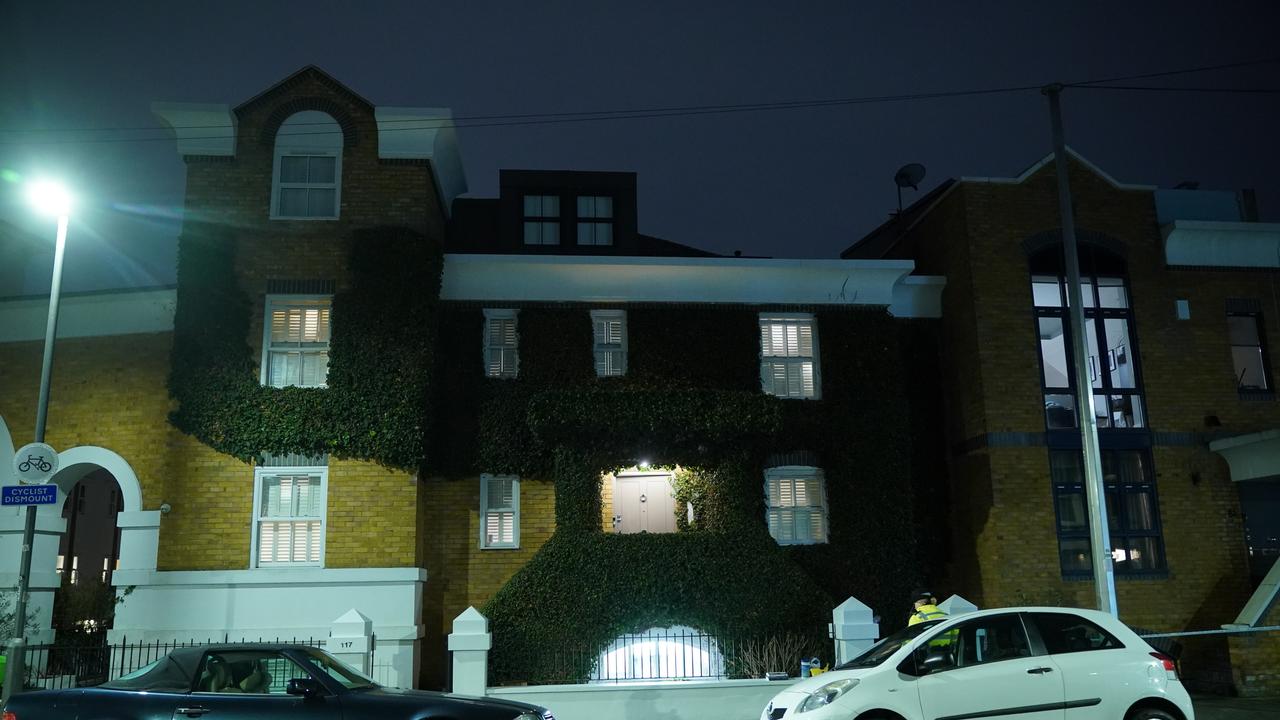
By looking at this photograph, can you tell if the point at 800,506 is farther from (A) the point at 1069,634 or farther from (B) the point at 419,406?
(A) the point at 1069,634

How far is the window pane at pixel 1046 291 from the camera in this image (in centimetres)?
2170

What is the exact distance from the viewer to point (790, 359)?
2131cm

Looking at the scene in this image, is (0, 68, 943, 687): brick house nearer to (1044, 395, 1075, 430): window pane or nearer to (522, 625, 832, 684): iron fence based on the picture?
(522, 625, 832, 684): iron fence

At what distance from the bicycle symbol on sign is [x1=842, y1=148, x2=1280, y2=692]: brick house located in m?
16.3

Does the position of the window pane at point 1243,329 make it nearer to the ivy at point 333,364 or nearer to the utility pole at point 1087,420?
the utility pole at point 1087,420

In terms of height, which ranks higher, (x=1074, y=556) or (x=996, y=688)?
(x=1074, y=556)

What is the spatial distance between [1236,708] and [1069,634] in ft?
25.9

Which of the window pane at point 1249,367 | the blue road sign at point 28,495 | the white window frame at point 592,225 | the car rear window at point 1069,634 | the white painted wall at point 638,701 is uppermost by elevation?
the white window frame at point 592,225

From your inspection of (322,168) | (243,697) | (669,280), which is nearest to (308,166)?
(322,168)

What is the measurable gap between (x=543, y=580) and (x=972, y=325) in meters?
10.2

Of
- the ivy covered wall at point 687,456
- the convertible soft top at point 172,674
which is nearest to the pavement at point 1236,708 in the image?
the ivy covered wall at point 687,456

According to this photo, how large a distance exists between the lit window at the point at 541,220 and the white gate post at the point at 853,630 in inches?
425

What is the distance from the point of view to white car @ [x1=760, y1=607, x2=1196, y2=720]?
32.7 ft

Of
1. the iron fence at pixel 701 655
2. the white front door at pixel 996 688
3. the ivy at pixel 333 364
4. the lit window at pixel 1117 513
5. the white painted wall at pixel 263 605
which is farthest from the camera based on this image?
A: the lit window at pixel 1117 513
